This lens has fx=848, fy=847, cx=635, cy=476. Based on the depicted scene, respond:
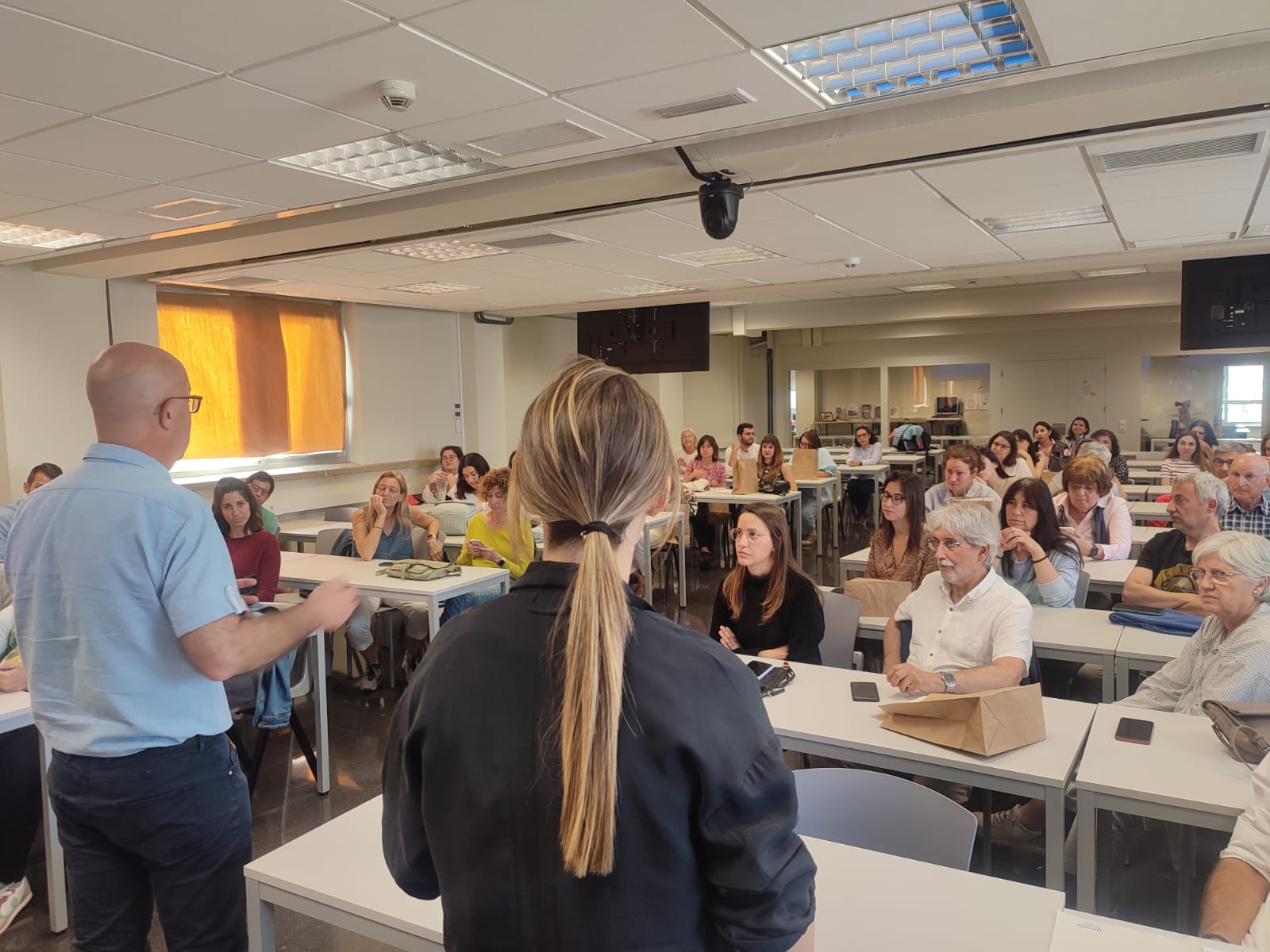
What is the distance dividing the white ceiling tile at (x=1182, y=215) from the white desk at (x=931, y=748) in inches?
145

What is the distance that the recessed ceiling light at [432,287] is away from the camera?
24.7 ft

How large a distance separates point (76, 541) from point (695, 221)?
13.5 ft

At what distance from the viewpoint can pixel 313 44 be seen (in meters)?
2.57

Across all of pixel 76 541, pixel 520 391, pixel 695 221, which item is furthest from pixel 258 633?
pixel 520 391

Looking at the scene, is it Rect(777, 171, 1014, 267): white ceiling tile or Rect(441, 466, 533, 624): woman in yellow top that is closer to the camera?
Rect(777, 171, 1014, 267): white ceiling tile

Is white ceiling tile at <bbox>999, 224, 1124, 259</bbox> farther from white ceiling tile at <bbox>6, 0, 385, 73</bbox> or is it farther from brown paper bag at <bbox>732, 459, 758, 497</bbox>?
white ceiling tile at <bbox>6, 0, 385, 73</bbox>

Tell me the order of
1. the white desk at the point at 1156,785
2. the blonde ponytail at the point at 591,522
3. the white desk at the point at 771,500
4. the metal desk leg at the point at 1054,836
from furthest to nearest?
the white desk at the point at 771,500 → the metal desk leg at the point at 1054,836 → the white desk at the point at 1156,785 → the blonde ponytail at the point at 591,522

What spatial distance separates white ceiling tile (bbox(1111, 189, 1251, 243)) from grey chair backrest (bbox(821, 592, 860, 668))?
314 centimetres

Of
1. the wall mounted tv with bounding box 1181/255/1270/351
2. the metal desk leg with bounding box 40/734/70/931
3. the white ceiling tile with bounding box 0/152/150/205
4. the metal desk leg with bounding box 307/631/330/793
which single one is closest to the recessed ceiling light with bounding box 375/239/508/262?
the white ceiling tile with bounding box 0/152/150/205

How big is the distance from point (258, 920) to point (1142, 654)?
2988 mm

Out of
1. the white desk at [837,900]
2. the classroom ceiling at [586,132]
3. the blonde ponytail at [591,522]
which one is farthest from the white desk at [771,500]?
the blonde ponytail at [591,522]

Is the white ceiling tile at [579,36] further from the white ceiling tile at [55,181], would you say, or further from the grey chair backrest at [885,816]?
the white ceiling tile at [55,181]

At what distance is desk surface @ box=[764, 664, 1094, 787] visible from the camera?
2.17 metres

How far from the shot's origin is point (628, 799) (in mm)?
876
